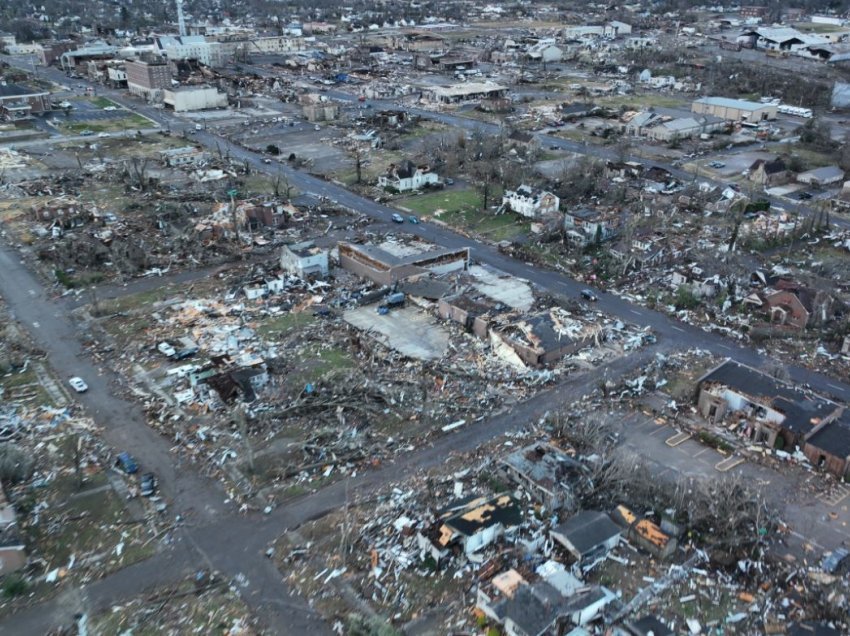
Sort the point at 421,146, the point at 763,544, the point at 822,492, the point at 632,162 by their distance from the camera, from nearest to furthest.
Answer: the point at 763,544, the point at 822,492, the point at 632,162, the point at 421,146

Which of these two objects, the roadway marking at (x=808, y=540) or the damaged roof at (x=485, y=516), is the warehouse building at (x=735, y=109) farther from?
A: the damaged roof at (x=485, y=516)

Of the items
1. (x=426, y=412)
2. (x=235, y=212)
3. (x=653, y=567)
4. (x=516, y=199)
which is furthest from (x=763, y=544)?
(x=235, y=212)

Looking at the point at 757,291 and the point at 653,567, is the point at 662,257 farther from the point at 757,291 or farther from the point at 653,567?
the point at 653,567

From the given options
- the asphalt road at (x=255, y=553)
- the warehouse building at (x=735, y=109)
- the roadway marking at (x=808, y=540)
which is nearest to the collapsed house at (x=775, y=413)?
the roadway marking at (x=808, y=540)

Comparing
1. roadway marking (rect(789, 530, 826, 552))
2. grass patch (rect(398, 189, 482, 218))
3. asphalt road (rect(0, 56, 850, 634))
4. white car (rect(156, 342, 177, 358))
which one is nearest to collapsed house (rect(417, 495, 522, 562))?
asphalt road (rect(0, 56, 850, 634))

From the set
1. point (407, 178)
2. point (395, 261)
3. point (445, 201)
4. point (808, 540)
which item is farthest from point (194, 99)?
→ point (808, 540)

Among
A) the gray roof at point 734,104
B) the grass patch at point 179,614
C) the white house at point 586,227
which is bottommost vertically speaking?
the grass patch at point 179,614

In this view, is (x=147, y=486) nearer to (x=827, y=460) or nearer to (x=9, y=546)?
(x=9, y=546)
